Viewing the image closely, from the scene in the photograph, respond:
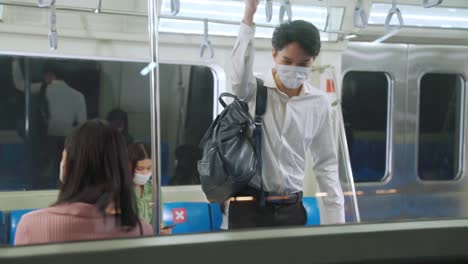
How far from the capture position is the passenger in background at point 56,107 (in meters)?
3.74

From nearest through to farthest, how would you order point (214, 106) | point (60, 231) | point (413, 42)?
point (60, 231) → point (214, 106) → point (413, 42)

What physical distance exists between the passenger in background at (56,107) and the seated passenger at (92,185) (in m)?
2.18

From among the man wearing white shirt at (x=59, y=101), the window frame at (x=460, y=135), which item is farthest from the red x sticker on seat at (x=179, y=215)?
the window frame at (x=460, y=135)

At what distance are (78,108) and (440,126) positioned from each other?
3641mm

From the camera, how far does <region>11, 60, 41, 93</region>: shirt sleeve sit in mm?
3660

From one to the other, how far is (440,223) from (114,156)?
116cm

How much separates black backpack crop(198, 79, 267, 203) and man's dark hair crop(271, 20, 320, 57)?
297mm

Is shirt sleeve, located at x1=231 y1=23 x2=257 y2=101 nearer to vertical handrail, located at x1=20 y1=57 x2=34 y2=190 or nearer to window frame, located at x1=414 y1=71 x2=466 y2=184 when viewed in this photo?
vertical handrail, located at x1=20 y1=57 x2=34 y2=190

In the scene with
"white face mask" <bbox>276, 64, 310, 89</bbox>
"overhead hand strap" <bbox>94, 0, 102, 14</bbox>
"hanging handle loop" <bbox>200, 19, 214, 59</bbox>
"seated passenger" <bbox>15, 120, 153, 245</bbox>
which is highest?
A: "overhead hand strap" <bbox>94, 0, 102, 14</bbox>

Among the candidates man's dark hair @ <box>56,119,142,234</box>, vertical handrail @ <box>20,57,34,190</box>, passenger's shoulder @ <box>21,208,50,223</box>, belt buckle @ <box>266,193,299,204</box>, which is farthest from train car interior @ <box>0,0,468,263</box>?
passenger's shoulder @ <box>21,208,50,223</box>

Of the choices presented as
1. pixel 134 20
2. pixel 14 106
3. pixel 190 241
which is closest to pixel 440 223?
pixel 190 241

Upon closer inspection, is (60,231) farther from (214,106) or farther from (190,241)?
(214,106)

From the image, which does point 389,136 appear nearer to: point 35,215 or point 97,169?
point 97,169

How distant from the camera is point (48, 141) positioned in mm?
3814
